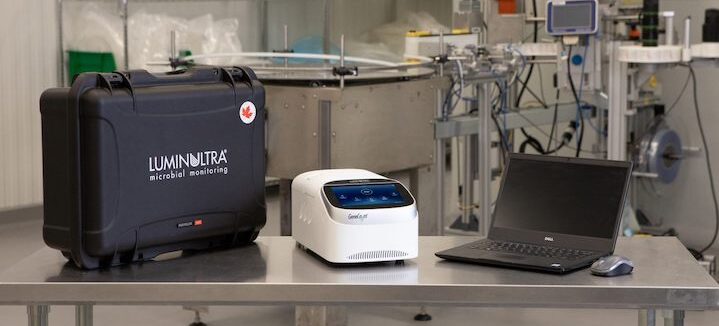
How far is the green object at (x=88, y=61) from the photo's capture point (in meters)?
5.67

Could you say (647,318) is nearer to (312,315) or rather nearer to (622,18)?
(312,315)

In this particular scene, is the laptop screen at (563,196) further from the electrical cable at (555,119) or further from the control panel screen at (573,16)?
the electrical cable at (555,119)

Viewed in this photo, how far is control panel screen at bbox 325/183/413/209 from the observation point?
196cm

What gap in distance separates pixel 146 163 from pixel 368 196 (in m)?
0.40

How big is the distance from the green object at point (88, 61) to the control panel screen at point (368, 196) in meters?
3.91

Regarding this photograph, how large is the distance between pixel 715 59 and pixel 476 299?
9.67 feet

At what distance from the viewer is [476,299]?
1837mm

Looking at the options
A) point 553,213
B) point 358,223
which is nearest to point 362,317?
point 553,213

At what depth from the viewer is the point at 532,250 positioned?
2.05 m

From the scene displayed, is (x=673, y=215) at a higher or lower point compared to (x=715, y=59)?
lower

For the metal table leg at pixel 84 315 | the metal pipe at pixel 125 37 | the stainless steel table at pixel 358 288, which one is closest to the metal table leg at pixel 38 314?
the stainless steel table at pixel 358 288

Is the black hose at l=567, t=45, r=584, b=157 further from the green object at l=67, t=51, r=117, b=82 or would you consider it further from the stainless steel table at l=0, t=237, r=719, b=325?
the stainless steel table at l=0, t=237, r=719, b=325

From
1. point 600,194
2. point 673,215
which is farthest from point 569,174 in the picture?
point 673,215

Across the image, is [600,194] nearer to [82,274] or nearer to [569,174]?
[569,174]
